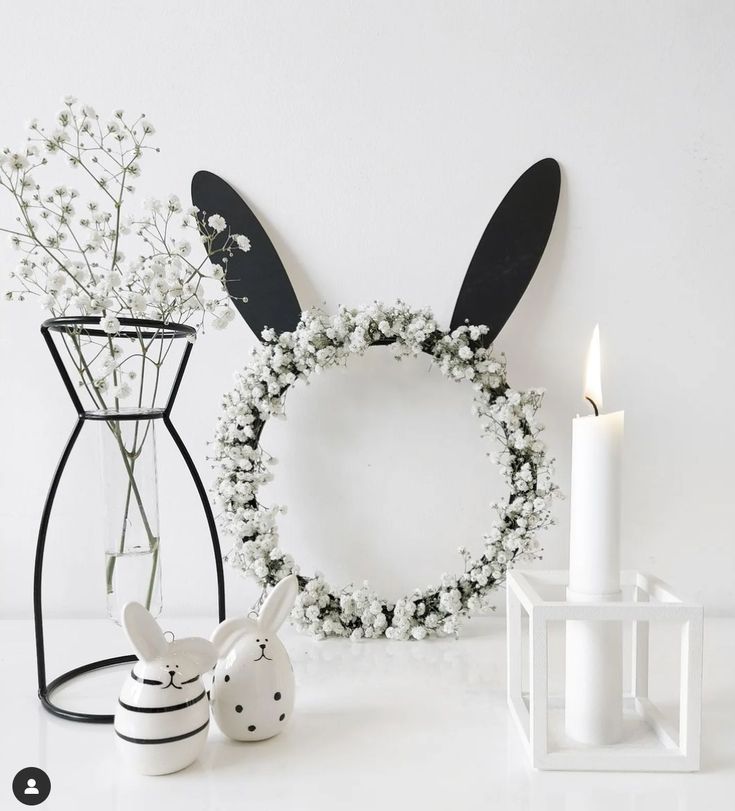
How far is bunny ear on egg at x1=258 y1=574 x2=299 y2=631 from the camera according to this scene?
2.39 feet

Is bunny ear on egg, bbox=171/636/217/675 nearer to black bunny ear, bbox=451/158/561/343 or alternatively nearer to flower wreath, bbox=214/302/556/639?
flower wreath, bbox=214/302/556/639

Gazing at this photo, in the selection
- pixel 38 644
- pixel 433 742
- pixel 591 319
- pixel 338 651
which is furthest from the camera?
pixel 591 319

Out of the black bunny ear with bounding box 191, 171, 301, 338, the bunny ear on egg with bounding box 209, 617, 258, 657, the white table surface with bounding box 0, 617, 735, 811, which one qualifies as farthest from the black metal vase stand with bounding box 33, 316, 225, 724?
the black bunny ear with bounding box 191, 171, 301, 338

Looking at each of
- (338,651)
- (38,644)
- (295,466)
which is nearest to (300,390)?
(295,466)

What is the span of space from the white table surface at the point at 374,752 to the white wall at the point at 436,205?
22cm

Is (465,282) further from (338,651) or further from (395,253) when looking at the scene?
(338,651)

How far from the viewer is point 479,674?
0.89 meters

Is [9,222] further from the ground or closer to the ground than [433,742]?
further from the ground

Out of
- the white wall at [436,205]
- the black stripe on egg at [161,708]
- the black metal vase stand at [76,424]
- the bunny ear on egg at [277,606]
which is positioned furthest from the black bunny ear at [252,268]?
the black stripe on egg at [161,708]

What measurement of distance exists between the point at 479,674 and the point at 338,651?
189mm

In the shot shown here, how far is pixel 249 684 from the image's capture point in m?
0.69

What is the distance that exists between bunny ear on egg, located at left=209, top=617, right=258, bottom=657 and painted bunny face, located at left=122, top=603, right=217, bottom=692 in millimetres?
30

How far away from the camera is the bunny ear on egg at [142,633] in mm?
644

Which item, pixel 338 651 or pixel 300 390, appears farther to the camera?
pixel 300 390
